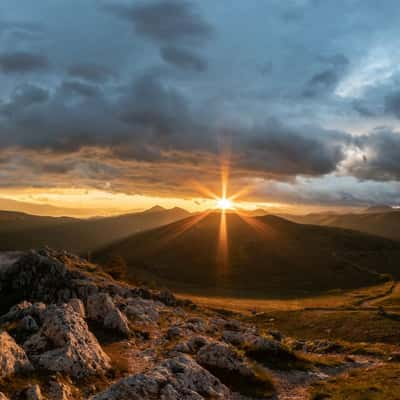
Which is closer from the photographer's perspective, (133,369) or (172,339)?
(133,369)

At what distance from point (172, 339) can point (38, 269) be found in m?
45.7

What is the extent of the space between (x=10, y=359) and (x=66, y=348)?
3.93m

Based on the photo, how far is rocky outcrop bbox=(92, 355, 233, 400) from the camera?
19.3 meters

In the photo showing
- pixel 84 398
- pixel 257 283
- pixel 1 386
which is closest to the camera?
Result: pixel 1 386

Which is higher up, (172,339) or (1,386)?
(1,386)

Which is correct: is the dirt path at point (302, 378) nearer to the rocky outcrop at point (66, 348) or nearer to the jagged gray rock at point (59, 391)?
the rocky outcrop at point (66, 348)

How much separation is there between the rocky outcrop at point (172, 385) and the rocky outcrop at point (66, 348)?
16.8 ft

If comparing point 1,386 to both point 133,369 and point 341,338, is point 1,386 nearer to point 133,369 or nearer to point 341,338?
point 133,369

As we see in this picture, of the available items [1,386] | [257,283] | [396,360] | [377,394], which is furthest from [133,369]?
[257,283]

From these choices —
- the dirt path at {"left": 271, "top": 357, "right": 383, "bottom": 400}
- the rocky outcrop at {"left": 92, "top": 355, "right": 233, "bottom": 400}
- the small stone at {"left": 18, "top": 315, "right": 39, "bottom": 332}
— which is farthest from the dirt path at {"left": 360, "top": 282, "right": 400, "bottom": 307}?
the small stone at {"left": 18, "top": 315, "right": 39, "bottom": 332}

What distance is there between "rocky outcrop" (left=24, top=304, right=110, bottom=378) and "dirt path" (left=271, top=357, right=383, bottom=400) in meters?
12.8

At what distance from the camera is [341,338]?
219 ft

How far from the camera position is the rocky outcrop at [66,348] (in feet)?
77.5

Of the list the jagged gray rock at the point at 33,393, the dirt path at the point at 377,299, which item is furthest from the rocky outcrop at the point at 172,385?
the dirt path at the point at 377,299
